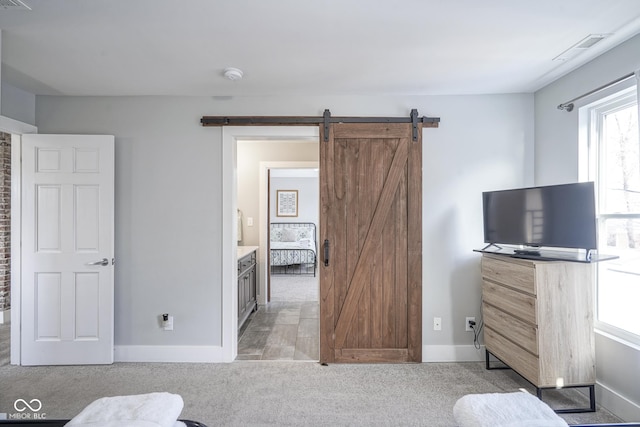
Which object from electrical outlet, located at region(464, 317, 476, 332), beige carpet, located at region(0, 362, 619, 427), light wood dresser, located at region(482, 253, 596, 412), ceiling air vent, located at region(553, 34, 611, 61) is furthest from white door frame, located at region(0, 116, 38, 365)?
ceiling air vent, located at region(553, 34, 611, 61)

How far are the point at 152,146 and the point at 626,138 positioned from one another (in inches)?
148

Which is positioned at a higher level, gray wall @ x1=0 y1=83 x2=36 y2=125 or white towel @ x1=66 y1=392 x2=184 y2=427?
gray wall @ x1=0 y1=83 x2=36 y2=125

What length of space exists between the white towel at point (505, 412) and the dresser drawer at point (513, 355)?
3.60ft

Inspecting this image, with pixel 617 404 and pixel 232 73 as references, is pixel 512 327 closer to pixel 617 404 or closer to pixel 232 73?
pixel 617 404

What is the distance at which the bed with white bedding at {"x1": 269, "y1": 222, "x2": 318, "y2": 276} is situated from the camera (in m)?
7.27

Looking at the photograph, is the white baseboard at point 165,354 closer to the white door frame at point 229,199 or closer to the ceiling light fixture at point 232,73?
the white door frame at point 229,199

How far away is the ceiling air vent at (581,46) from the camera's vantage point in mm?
1985

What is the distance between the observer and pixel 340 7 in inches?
66.6

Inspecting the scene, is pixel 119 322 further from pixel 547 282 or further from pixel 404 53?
pixel 547 282

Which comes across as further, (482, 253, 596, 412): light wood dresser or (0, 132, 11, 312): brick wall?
(0, 132, 11, 312): brick wall

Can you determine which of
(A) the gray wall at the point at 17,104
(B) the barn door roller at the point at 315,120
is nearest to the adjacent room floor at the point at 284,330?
(B) the barn door roller at the point at 315,120

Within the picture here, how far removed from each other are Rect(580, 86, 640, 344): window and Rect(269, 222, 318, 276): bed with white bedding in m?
5.42

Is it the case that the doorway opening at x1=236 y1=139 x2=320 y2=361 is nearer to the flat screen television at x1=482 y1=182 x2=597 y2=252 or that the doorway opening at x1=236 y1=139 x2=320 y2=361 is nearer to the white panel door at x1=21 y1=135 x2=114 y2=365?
the white panel door at x1=21 y1=135 x2=114 y2=365

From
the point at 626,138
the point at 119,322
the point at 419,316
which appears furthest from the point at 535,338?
the point at 119,322
